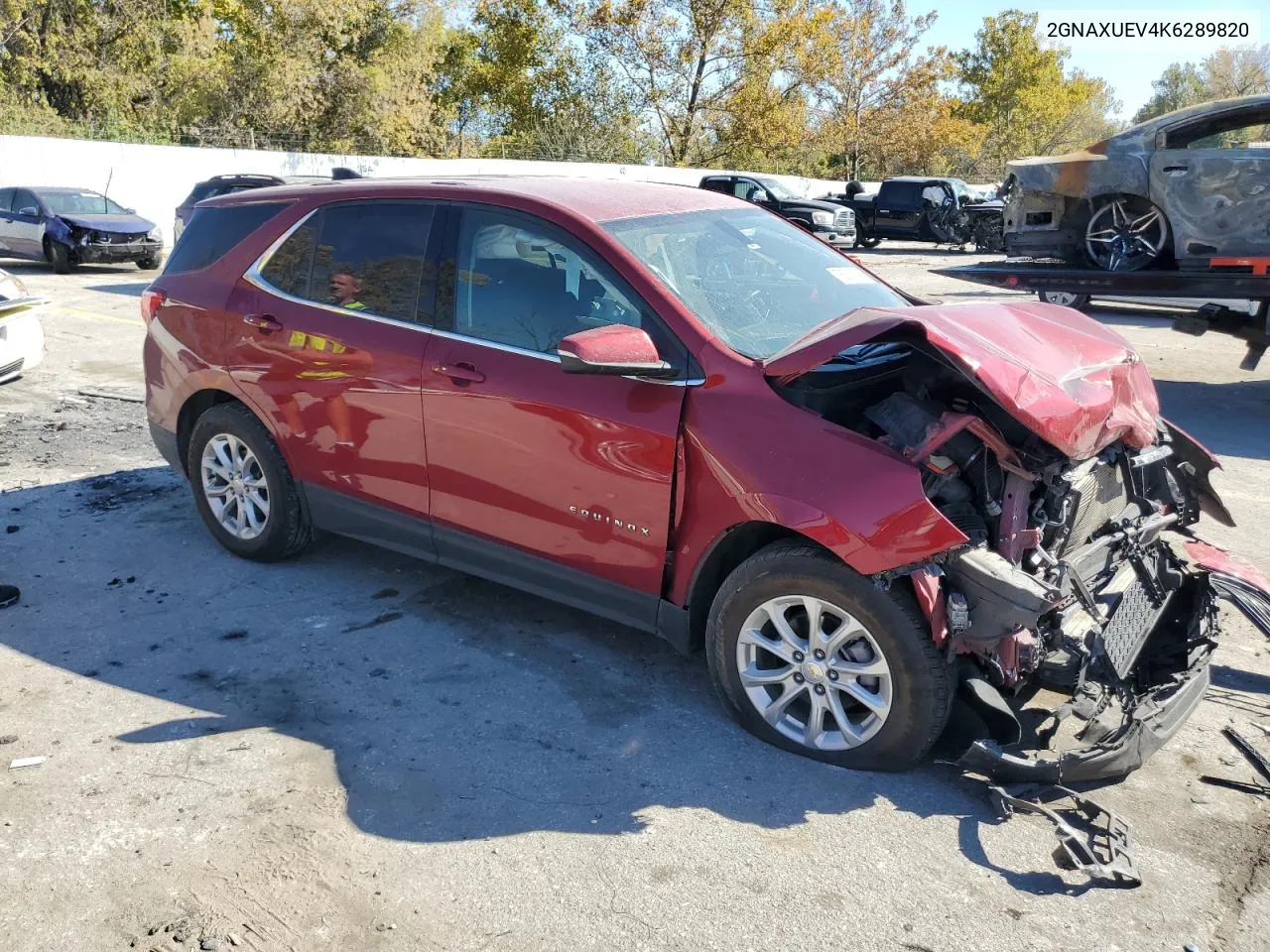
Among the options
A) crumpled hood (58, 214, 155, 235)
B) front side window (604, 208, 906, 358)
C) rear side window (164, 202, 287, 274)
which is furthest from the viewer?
crumpled hood (58, 214, 155, 235)

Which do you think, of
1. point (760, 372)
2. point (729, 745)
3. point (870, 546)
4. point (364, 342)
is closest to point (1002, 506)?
point (870, 546)

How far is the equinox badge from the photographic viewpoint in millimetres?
3816

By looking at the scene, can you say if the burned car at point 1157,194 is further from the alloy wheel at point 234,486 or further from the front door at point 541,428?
the alloy wheel at point 234,486

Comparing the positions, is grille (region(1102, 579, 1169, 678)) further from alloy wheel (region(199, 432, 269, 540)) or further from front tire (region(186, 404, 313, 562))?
alloy wheel (region(199, 432, 269, 540))

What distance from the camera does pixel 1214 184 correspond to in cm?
945

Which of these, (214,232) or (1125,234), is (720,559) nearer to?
(214,232)

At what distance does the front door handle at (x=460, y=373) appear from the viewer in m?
4.16

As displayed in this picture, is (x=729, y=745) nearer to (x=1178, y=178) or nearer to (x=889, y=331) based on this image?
(x=889, y=331)

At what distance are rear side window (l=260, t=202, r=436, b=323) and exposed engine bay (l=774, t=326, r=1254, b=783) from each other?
70.3 inches

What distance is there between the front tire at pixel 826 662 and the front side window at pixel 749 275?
0.84 m

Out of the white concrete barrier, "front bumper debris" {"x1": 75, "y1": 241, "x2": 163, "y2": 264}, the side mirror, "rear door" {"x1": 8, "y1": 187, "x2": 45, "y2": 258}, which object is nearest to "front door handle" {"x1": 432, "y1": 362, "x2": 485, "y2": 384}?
the side mirror

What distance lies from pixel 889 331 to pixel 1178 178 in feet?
25.5

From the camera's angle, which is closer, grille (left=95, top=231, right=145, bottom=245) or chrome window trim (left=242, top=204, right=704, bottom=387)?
chrome window trim (left=242, top=204, right=704, bottom=387)

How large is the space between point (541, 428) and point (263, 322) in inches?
69.4
